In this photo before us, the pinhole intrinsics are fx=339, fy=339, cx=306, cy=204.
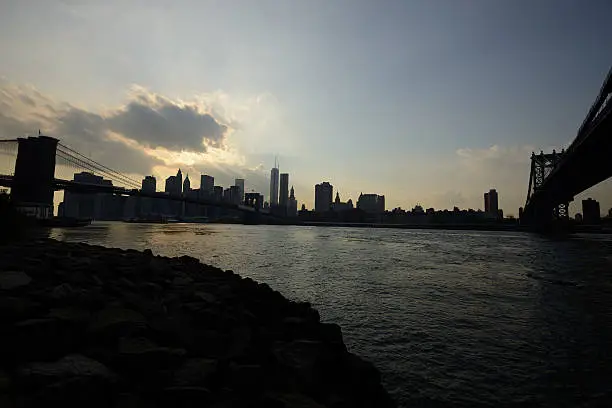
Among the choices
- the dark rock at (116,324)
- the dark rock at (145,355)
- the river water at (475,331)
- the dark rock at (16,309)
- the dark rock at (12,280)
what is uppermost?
the dark rock at (12,280)

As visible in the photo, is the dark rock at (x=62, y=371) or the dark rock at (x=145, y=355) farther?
the dark rock at (x=145, y=355)

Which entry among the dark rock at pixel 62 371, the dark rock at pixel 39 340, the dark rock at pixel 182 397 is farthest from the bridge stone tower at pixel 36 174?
the dark rock at pixel 182 397

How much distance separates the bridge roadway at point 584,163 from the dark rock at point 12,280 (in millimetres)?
31152

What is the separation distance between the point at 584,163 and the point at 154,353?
45.1 meters

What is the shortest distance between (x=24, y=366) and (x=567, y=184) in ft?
199

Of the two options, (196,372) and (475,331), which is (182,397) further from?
(475,331)

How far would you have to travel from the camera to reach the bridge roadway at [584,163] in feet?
86.5

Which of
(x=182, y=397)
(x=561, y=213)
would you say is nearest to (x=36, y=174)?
(x=182, y=397)

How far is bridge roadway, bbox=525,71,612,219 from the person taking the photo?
26375 mm

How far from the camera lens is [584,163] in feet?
117

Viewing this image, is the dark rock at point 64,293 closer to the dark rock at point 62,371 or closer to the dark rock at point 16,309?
the dark rock at point 16,309

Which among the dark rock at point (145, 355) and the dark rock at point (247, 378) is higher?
the dark rock at point (145, 355)

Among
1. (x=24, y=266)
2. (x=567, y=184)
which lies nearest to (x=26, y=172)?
(x=24, y=266)

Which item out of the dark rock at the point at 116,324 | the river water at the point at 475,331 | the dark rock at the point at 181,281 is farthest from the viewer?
the dark rock at the point at 181,281
